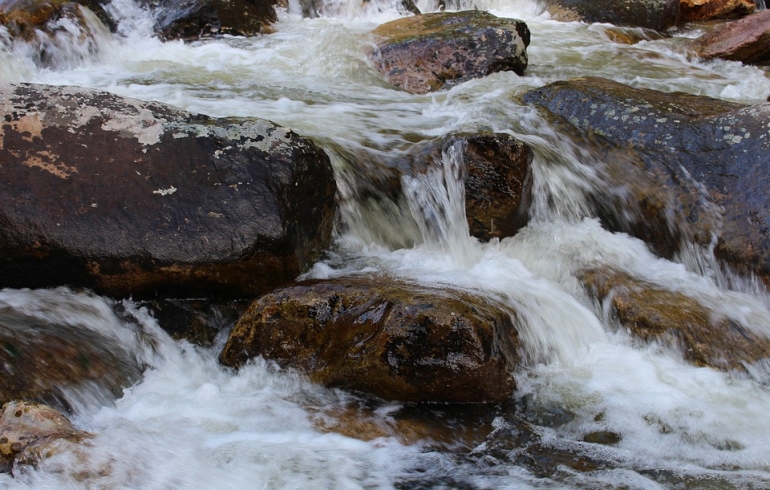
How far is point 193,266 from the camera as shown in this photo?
3.84m

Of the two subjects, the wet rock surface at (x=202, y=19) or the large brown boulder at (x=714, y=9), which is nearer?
the wet rock surface at (x=202, y=19)

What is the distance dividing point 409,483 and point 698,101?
448 cm

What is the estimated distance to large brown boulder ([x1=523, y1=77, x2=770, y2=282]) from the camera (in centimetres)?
479

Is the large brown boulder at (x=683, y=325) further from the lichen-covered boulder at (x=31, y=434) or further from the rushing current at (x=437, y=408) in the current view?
the lichen-covered boulder at (x=31, y=434)

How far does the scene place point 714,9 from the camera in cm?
1198

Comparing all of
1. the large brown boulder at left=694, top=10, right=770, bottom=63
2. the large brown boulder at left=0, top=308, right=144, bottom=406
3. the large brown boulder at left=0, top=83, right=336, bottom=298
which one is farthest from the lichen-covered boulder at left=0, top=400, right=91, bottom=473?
the large brown boulder at left=694, top=10, right=770, bottom=63

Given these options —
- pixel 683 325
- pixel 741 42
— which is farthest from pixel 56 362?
pixel 741 42

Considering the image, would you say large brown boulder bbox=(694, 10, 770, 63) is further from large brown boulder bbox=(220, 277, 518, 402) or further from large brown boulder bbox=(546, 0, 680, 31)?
large brown boulder bbox=(220, 277, 518, 402)

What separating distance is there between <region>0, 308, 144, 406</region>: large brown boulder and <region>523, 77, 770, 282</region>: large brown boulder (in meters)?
3.41

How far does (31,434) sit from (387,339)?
1.48 metres

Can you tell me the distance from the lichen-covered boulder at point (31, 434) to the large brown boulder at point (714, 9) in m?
11.8

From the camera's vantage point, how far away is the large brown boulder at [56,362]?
3016 mm

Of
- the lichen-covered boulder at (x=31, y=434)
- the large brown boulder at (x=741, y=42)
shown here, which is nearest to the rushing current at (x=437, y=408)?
the lichen-covered boulder at (x=31, y=434)

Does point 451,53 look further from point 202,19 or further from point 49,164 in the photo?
point 49,164
